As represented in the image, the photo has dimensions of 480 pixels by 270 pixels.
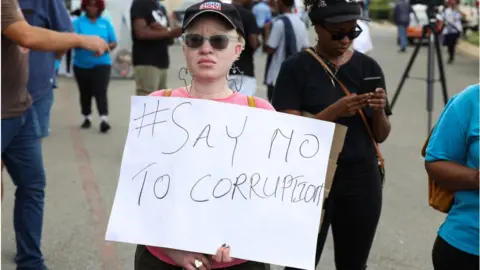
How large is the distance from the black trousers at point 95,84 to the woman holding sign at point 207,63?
6046 millimetres

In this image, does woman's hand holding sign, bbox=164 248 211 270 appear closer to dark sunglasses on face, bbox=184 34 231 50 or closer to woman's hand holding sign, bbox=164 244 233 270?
woman's hand holding sign, bbox=164 244 233 270

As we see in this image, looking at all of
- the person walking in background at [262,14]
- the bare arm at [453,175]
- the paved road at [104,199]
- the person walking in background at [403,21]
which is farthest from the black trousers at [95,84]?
the person walking in background at [403,21]

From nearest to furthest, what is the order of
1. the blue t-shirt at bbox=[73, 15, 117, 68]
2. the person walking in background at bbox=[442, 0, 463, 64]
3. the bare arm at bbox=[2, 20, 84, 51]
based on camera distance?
the bare arm at bbox=[2, 20, 84, 51], the blue t-shirt at bbox=[73, 15, 117, 68], the person walking in background at bbox=[442, 0, 463, 64]

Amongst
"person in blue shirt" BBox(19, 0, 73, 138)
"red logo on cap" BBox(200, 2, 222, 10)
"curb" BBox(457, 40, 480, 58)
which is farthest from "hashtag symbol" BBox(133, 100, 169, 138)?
"curb" BBox(457, 40, 480, 58)

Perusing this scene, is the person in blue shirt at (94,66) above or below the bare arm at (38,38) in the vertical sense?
below

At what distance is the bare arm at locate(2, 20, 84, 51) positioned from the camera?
10.8 feet

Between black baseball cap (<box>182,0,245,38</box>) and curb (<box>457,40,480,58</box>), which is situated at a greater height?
black baseball cap (<box>182,0,245,38</box>)

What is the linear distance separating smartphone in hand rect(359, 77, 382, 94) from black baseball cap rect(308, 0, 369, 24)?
0.28 metres

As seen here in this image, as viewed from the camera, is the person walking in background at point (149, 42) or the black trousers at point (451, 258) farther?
the person walking in background at point (149, 42)

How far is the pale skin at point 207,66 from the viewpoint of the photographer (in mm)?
2270

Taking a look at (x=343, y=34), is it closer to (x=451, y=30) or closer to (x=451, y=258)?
(x=451, y=258)

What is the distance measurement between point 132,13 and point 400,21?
15054 mm

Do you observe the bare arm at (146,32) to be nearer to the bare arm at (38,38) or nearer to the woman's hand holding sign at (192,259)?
the bare arm at (38,38)

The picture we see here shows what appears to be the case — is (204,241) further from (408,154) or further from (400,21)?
(400,21)
